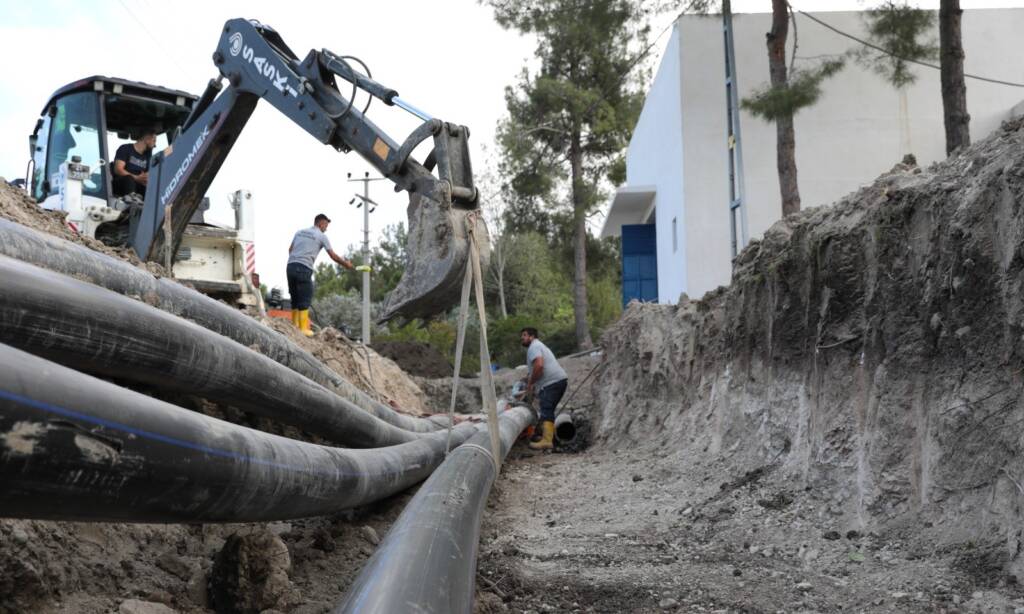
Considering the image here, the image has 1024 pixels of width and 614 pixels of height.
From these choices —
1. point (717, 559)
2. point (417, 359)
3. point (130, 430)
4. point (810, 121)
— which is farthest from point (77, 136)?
point (417, 359)

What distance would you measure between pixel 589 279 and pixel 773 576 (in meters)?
29.3

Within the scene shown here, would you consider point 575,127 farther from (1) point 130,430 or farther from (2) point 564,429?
(1) point 130,430

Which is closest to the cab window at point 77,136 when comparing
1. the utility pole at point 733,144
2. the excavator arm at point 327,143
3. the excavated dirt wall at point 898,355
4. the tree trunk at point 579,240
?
the excavator arm at point 327,143

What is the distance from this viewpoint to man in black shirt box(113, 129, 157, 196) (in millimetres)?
8297

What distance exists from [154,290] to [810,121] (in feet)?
42.9

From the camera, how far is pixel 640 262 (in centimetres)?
2145

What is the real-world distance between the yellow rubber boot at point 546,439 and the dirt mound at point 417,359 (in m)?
8.21

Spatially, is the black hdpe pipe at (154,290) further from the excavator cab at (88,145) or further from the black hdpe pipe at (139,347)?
the excavator cab at (88,145)

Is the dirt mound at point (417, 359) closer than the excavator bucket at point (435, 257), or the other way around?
the excavator bucket at point (435, 257)

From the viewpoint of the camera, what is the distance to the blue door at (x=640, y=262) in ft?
69.6

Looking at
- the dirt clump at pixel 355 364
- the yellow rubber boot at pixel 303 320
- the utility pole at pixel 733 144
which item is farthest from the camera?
the utility pole at pixel 733 144

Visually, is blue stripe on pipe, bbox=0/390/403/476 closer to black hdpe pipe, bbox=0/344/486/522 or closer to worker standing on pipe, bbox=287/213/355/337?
black hdpe pipe, bbox=0/344/486/522

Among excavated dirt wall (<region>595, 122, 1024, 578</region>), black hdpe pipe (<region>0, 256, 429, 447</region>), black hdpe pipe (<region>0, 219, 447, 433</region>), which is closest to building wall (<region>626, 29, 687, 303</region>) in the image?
excavated dirt wall (<region>595, 122, 1024, 578</region>)

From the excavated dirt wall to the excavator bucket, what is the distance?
2272mm
